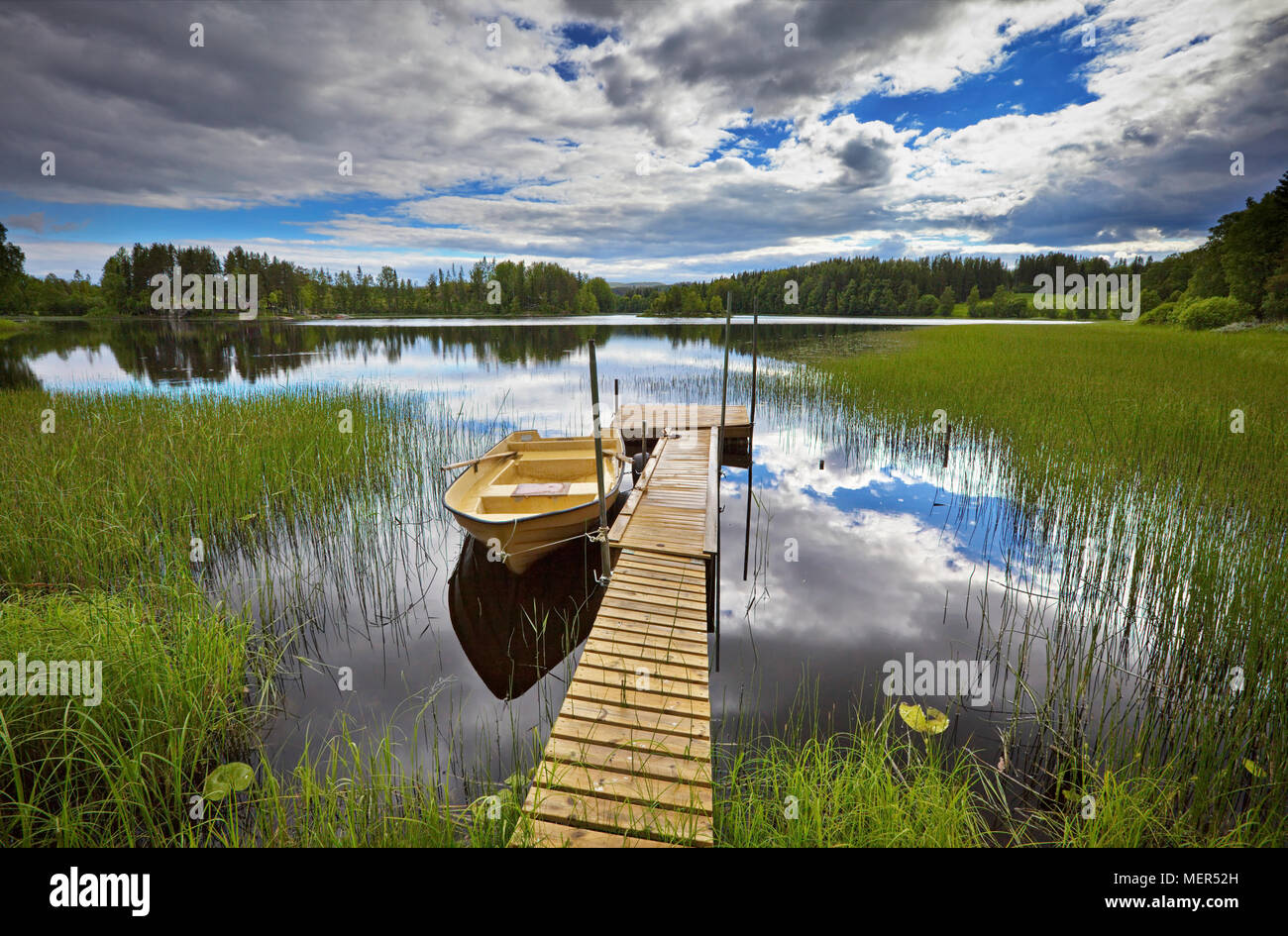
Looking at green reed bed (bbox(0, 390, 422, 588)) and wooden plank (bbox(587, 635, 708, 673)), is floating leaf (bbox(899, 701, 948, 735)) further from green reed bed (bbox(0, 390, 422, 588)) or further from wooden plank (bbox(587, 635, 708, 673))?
green reed bed (bbox(0, 390, 422, 588))

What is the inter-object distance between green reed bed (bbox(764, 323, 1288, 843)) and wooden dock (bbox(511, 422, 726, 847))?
2.30 meters

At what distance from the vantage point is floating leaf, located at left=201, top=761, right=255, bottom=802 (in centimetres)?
351

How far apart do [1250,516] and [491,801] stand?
954 centimetres

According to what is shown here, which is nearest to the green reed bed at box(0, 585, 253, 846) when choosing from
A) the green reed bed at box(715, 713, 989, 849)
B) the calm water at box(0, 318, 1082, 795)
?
the calm water at box(0, 318, 1082, 795)

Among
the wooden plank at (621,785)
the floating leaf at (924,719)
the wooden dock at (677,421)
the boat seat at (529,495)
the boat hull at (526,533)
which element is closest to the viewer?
the wooden plank at (621,785)

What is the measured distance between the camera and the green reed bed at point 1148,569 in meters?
3.80

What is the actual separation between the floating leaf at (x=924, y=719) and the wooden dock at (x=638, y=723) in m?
1.80

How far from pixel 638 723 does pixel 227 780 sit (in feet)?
9.67

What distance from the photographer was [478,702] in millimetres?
5074

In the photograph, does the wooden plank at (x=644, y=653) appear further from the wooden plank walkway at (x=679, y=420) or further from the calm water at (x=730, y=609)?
the wooden plank walkway at (x=679, y=420)

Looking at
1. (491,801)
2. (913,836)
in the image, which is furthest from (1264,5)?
(491,801)

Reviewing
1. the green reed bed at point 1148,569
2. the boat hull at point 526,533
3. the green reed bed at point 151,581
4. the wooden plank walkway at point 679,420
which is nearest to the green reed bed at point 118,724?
the green reed bed at point 151,581

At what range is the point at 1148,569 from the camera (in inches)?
254
